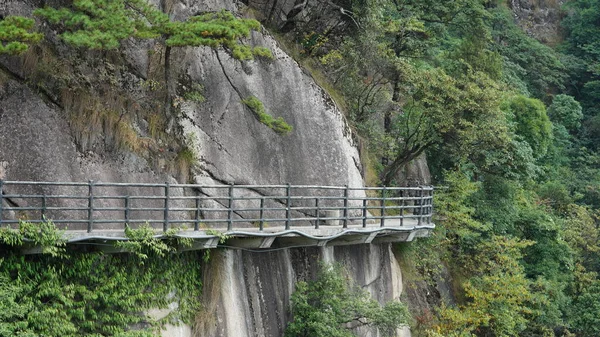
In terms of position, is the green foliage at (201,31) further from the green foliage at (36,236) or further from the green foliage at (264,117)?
the green foliage at (36,236)

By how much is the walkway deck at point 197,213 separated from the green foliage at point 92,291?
1.81 feet

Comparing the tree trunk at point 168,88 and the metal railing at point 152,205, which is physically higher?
the tree trunk at point 168,88

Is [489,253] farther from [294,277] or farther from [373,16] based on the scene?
[294,277]

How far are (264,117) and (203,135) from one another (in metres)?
1.98

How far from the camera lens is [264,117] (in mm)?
22172

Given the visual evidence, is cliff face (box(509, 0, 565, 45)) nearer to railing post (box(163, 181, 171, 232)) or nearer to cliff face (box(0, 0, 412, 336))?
cliff face (box(0, 0, 412, 336))

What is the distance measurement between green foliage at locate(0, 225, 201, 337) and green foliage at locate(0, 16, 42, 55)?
355cm

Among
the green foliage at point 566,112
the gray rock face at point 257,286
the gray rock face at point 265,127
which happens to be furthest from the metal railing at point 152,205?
the green foliage at point 566,112

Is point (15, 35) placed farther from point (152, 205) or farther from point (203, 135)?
point (203, 135)

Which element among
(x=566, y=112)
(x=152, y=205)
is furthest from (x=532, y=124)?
(x=152, y=205)

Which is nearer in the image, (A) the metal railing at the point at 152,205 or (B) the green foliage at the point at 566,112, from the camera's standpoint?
(A) the metal railing at the point at 152,205

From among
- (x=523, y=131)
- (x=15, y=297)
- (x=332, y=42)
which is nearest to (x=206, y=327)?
(x=15, y=297)

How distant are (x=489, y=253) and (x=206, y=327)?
17342 mm

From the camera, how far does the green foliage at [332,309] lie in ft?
68.3
